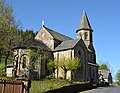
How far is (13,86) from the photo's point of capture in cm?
1750

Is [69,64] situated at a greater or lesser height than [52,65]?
greater

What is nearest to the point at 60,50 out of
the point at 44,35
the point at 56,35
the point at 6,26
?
the point at 44,35

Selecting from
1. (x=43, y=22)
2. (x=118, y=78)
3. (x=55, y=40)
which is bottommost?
(x=118, y=78)

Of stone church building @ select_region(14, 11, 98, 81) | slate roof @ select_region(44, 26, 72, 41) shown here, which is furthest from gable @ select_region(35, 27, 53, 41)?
slate roof @ select_region(44, 26, 72, 41)

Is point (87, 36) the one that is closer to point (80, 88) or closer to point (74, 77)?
point (74, 77)

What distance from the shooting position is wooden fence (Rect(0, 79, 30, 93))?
16781mm

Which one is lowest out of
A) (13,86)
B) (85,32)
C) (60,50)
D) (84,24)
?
(13,86)

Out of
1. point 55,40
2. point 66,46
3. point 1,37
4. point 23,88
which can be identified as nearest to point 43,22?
point 55,40

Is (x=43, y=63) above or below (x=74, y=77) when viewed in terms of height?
above

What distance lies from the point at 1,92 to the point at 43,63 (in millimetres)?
37664

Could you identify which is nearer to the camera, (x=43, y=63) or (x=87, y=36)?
(x=43, y=63)

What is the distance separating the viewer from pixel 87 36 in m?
70.8

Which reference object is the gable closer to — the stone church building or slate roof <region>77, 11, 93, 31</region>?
the stone church building

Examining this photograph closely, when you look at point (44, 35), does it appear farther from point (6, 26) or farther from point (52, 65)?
point (6, 26)
